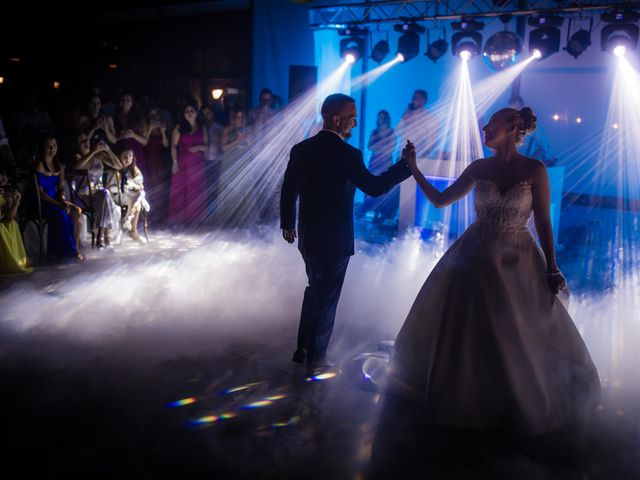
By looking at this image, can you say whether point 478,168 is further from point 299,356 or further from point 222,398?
point 222,398

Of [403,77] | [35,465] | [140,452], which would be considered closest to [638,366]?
[140,452]

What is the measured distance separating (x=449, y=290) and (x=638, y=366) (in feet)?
5.87

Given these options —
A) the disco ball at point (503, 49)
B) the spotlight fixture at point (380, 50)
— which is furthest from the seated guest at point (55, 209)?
the disco ball at point (503, 49)

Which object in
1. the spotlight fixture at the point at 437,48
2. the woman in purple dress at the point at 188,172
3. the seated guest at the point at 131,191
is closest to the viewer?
the seated guest at the point at 131,191

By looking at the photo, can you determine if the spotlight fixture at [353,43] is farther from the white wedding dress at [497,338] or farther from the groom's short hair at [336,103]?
the white wedding dress at [497,338]

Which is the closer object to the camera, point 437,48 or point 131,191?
point 131,191

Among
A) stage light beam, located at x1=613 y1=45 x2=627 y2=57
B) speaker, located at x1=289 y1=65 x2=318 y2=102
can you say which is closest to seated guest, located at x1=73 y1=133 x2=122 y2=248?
speaker, located at x1=289 y1=65 x2=318 y2=102

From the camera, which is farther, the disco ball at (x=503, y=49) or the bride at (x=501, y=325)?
the disco ball at (x=503, y=49)

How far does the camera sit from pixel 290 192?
12.8 feet

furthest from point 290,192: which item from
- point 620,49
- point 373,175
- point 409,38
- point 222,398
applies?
point 409,38

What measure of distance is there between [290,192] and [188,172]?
17.8ft

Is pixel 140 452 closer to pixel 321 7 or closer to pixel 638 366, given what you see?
pixel 638 366

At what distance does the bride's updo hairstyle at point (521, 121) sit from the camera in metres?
3.44

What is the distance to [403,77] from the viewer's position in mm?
11820
